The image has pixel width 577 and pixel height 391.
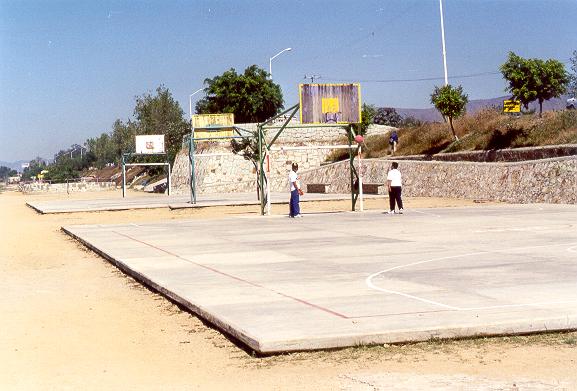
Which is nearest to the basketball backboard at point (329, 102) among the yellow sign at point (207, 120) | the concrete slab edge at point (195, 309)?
the concrete slab edge at point (195, 309)

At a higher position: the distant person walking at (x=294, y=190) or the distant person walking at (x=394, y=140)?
the distant person walking at (x=394, y=140)

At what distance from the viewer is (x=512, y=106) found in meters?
43.3

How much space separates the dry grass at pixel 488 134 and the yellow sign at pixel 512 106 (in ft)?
1.37

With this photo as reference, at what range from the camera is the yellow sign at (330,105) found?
110ft

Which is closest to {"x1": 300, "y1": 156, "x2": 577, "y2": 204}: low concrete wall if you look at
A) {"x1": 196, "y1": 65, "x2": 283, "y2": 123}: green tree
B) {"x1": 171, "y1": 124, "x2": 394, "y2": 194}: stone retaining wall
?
{"x1": 171, "y1": 124, "x2": 394, "y2": 194}: stone retaining wall

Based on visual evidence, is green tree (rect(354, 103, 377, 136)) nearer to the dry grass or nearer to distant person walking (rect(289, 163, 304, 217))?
the dry grass

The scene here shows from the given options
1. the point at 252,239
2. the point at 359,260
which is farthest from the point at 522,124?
the point at 359,260

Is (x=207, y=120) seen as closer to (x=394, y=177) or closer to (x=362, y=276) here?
(x=394, y=177)

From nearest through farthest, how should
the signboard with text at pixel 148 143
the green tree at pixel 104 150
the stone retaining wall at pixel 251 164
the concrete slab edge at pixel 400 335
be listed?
the concrete slab edge at pixel 400 335, the stone retaining wall at pixel 251 164, the signboard with text at pixel 148 143, the green tree at pixel 104 150

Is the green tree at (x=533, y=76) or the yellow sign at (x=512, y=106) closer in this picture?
the green tree at (x=533, y=76)

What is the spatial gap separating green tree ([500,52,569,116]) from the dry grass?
1245 mm

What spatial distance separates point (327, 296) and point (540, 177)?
2573 cm

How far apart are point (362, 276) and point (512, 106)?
32.5 metres

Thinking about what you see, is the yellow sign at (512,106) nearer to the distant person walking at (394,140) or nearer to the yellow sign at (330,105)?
the distant person walking at (394,140)
